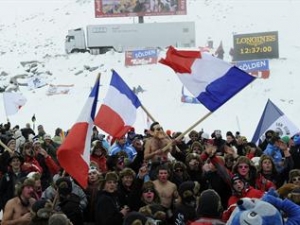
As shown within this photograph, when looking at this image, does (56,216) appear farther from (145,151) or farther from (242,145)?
(242,145)

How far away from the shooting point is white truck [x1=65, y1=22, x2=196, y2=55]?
50938 mm

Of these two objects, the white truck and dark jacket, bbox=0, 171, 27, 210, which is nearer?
dark jacket, bbox=0, 171, 27, 210

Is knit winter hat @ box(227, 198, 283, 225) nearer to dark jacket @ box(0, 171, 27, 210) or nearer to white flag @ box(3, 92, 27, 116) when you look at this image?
dark jacket @ box(0, 171, 27, 210)

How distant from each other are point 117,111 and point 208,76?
171cm

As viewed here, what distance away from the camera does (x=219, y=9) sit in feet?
212

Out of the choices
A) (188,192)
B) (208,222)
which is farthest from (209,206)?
(188,192)

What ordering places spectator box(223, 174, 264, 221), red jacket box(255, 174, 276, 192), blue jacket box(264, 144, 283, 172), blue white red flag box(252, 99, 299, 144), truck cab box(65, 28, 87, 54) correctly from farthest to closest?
truck cab box(65, 28, 87, 54) < blue white red flag box(252, 99, 299, 144) < blue jacket box(264, 144, 283, 172) < red jacket box(255, 174, 276, 192) < spectator box(223, 174, 264, 221)

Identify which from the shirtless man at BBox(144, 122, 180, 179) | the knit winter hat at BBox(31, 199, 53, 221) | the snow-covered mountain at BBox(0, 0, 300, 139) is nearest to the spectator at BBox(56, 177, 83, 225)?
the knit winter hat at BBox(31, 199, 53, 221)

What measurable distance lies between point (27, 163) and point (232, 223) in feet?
20.1

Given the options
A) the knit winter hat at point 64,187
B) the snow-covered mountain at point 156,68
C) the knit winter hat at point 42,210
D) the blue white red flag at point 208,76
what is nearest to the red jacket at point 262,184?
the blue white red flag at point 208,76

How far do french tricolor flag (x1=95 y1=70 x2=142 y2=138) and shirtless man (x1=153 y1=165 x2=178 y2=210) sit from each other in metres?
2.16

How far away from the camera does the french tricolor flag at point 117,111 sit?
1045cm

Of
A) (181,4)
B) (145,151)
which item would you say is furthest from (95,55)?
(145,151)

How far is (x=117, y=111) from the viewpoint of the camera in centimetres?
1070
